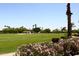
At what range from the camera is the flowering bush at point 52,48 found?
8.12 meters

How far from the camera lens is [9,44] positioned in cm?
824

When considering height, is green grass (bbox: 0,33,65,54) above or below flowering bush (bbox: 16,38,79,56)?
above

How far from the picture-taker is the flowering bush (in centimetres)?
812

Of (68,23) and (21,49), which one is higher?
→ (68,23)

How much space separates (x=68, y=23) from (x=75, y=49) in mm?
791

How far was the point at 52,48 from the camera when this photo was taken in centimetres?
852

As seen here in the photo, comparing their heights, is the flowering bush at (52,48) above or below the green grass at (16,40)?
below

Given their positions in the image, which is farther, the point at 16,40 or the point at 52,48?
the point at 52,48

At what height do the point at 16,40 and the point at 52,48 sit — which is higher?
the point at 16,40

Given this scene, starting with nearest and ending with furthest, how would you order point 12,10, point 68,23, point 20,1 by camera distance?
point 20,1 → point 12,10 → point 68,23

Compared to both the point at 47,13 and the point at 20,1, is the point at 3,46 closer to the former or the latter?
the point at 47,13

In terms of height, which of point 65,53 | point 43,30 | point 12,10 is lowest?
point 65,53

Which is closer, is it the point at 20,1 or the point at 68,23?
the point at 20,1

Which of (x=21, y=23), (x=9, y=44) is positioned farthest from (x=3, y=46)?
(x=21, y=23)
